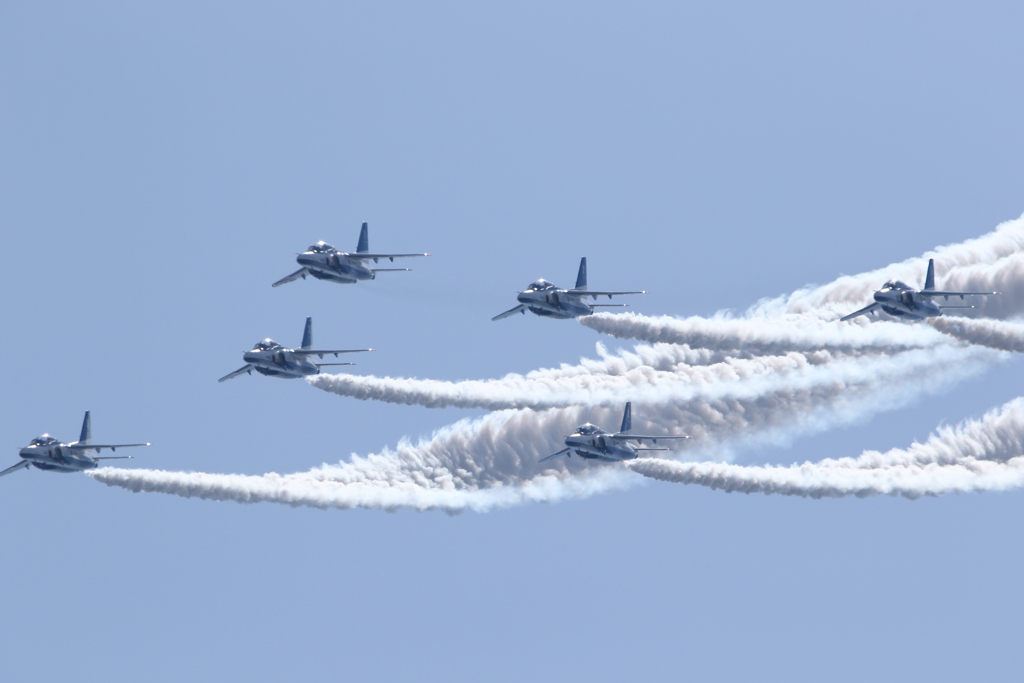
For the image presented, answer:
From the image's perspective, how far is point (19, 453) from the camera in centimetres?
9600

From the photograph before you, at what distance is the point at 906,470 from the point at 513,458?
75.7 ft

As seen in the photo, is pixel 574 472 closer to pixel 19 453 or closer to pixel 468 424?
pixel 468 424

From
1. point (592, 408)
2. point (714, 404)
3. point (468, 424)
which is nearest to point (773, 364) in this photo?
point (714, 404)

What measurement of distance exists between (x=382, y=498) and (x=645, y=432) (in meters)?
15.1

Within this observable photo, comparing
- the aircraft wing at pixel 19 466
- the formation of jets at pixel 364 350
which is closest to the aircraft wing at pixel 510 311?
the formation of jets at pixel 364 350

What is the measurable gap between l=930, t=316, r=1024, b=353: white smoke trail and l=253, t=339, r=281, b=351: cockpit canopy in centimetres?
3316

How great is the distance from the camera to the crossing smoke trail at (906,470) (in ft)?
302

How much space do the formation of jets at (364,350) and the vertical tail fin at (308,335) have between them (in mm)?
52

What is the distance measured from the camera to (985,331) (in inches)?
3583

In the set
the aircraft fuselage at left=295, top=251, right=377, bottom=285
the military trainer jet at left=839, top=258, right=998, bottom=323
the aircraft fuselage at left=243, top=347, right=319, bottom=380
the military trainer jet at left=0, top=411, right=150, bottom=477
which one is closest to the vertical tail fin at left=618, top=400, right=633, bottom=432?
the military trainer jet at left=839, top=258, right=998, bottom=323

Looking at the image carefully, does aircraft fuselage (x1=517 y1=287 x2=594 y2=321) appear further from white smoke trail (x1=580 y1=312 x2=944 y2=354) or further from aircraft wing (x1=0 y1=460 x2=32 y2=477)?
aircraft wing (x1=0 y1=460 x2=32 y2=477)

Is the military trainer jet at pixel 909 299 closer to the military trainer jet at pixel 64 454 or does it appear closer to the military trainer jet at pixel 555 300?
the military trainer jet at pixel 555 300

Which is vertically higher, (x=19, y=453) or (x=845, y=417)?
(x=845, y=417)

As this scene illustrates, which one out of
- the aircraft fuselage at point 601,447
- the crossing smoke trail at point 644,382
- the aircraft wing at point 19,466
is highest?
the crossing smoke trail at point 644,382
